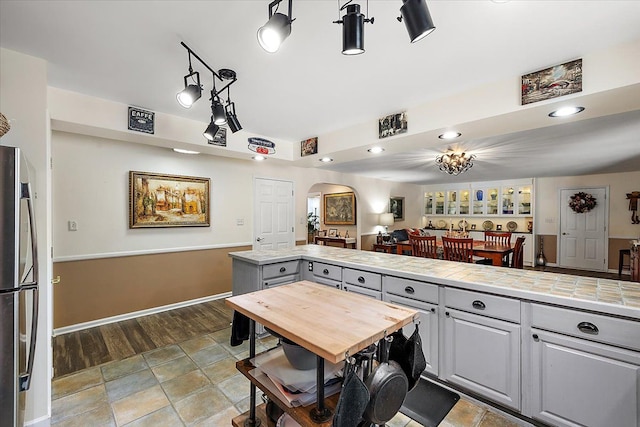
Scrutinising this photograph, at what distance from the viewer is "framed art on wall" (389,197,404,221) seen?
7915mm

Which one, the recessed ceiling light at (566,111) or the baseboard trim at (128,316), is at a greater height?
the recessed ceiling light at (566,111)

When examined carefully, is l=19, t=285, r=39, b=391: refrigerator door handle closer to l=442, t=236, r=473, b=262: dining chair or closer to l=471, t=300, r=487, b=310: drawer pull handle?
l=471, t=300, r=487, b=310: drawer pull handle

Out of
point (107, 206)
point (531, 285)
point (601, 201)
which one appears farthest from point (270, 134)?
point (601, 201)

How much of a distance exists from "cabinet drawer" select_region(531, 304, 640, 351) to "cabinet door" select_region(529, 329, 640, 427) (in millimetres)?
37

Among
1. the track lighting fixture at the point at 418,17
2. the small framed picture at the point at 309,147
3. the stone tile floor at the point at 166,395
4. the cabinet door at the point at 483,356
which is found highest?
the small framed picture at the point at 309,147

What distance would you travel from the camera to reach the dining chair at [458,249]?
3.79m

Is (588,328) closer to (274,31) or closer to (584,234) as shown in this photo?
(274,31)

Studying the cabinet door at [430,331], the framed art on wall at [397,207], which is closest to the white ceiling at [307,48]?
the cabinet door at [430,331]

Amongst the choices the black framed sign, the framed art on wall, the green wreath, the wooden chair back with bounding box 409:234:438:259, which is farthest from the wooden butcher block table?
the green wreath

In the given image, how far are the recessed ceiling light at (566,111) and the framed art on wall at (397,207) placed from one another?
5.65 m

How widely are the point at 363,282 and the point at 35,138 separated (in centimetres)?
261

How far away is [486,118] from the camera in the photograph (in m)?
2.30

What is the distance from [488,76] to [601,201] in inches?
259

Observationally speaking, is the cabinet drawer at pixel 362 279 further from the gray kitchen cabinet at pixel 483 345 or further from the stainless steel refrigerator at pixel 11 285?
the stainless steel refrigerator at pixel 11 285
